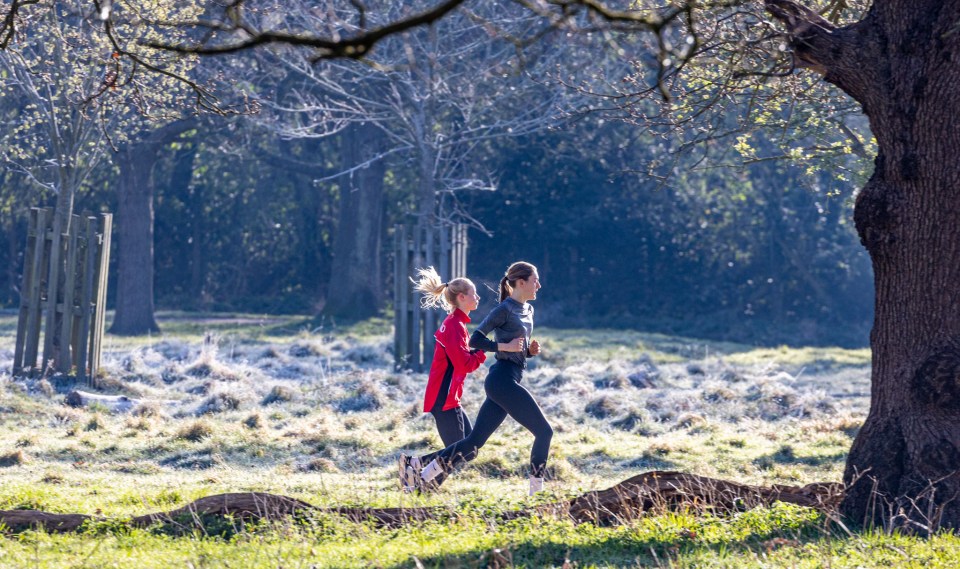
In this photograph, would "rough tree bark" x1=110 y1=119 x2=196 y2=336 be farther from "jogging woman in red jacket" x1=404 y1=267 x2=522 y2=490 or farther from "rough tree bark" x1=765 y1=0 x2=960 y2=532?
"rough tree bark" x1=765 y1=0 x2=960 y2=532

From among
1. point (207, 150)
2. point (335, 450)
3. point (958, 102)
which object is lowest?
point (335, 450)

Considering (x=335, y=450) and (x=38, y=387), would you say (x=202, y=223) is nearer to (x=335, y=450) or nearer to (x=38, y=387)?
(x=38, y=387)

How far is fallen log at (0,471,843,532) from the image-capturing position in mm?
7020

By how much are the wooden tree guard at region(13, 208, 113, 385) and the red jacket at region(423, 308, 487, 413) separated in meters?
7.80

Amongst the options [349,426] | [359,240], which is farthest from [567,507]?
[359,240]

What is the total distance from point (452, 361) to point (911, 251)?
10.3 feet

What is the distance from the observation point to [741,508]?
7.52 m

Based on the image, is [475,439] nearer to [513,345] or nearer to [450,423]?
[450,423]

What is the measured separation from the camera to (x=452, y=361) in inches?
334

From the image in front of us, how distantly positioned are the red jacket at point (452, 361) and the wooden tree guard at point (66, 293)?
7.80 metres

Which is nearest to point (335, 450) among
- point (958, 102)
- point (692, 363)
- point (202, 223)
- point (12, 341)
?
point (958, 102)

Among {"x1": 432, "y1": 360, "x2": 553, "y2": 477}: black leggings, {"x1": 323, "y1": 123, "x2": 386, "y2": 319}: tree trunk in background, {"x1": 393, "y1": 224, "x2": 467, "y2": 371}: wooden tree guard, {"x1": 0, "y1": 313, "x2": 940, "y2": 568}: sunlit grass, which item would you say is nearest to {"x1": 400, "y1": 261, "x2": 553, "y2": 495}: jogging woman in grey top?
{"x1": 432, "y1": 360, "x2": 553, "y2": 477}: black leggings

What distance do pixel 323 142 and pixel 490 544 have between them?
87.8ft

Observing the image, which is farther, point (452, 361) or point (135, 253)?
point (135, 253)
